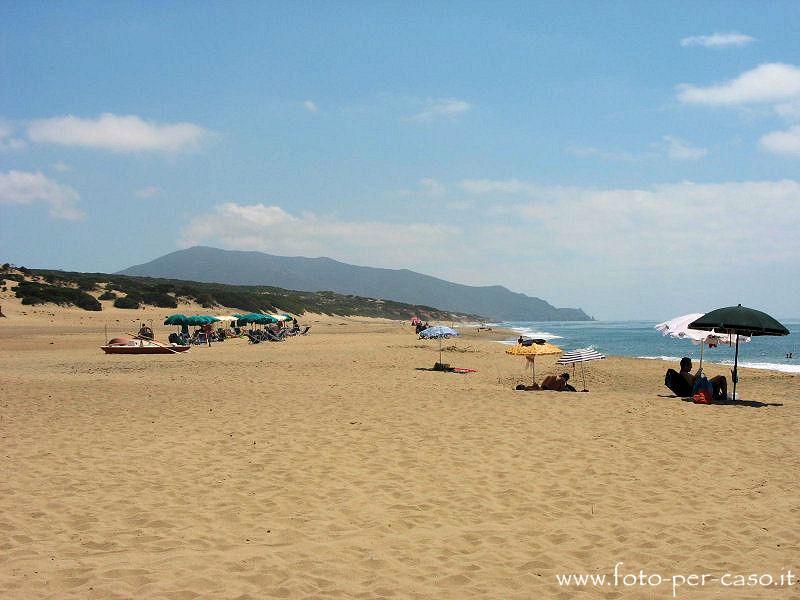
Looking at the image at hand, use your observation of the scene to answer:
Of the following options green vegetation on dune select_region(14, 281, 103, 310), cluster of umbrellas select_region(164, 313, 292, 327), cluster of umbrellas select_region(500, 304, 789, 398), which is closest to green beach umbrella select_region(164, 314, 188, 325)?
cluster of umbrellas select_region(164, 313, 292, 327)

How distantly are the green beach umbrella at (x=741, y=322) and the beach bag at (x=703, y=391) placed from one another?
1006mm

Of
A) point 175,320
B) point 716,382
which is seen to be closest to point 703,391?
point 716,382

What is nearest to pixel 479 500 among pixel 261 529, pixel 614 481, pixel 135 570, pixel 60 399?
pixel 614 481

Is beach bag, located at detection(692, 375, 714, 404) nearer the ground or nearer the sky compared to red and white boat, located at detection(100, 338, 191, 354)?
nearer the sky

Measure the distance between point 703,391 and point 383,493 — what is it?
10.6 m

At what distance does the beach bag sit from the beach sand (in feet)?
1.35

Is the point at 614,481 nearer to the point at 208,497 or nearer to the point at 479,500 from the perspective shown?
the point at 479,500

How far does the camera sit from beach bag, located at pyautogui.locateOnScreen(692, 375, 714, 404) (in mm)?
14852

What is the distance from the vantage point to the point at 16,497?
7.02 metres

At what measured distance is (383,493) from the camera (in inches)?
296

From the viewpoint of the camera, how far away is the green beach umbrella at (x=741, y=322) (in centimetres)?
1477

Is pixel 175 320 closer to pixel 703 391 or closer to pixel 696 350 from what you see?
pixel 703 391

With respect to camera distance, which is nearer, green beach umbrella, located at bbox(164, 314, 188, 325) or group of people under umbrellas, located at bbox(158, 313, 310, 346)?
group of people under umbrellas, located at bbox(158, 313, 310, 346)

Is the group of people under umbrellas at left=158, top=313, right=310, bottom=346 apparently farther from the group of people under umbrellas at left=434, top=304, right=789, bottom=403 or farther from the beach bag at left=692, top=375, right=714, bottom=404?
the beach bag at left=692, top=375, right=714, bottom=404
